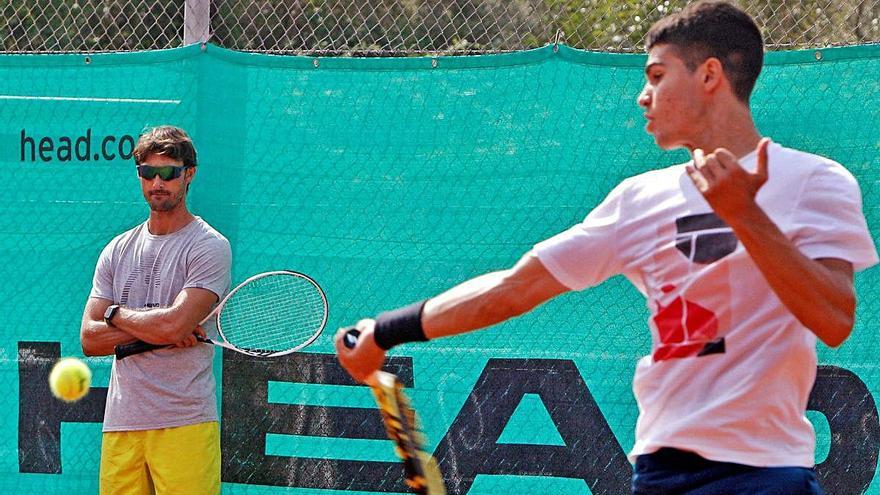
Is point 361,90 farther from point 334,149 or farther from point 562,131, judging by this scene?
point 562,131

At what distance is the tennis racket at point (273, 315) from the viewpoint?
514 centimetres

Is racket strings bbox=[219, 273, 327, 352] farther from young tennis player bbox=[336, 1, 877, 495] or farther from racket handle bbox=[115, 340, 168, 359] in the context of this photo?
young tennis player bbox=[336, 1, 877, 495]

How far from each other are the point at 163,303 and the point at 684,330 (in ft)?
9.19

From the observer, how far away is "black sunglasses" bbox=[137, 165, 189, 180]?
4.90 meters

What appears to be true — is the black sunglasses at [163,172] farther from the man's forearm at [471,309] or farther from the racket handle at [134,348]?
the man's forearm at [471,309]

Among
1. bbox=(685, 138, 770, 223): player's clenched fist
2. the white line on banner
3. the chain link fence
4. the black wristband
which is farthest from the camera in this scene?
the chain link fence

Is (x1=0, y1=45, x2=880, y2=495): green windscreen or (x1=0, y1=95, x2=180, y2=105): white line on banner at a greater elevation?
(x1=0, y1=95, x2=180, y2=105): white line on banner

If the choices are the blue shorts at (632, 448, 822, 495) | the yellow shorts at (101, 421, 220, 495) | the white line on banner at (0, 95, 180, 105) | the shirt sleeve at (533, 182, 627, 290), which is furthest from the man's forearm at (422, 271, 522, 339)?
the white line on banner at (0, 95, 180, 105)

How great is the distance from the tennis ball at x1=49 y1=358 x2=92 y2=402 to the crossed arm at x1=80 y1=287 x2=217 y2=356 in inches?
7.1

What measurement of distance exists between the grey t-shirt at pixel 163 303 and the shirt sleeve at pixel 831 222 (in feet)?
9.51

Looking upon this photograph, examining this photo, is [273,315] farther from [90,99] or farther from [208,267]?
[90,99]

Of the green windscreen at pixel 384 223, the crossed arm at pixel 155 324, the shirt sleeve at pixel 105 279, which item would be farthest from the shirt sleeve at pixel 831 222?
the shirt sleeve at pixel 105 279

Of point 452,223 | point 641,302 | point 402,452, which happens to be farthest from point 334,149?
point 402,452

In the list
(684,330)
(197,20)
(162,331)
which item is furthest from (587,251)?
(197,20)
